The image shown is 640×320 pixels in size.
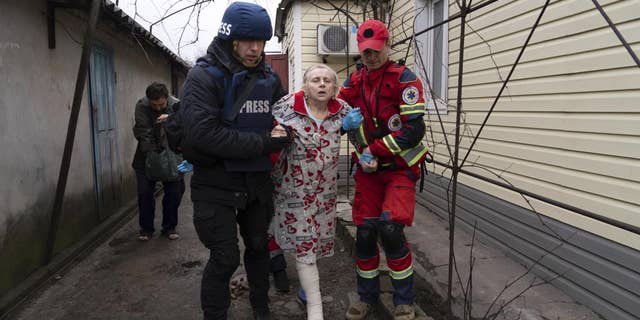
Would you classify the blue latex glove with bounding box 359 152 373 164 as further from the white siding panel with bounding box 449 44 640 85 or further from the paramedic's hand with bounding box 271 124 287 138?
the white siding panel with bounding box 449 44 640 85

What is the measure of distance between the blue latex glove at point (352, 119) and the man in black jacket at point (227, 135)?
419 mm

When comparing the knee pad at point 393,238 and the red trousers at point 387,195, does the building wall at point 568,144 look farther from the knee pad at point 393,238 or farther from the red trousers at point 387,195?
the knee pad at point 393,238

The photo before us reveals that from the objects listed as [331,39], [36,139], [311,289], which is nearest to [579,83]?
[311,289]

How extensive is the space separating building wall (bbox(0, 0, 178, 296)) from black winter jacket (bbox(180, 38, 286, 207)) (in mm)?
2099

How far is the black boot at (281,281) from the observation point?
3.87 metres

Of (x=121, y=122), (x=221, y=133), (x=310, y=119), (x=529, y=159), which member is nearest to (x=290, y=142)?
(x=310, y=119)

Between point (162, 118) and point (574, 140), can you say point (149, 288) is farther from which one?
point (574, 140)

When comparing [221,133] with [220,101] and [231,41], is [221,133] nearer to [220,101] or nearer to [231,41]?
[220,101]

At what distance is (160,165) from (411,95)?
323 centimetres

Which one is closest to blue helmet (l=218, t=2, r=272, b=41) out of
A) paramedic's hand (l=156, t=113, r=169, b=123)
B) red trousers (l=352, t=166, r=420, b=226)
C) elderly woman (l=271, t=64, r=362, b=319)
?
elderly woman (l=271, t=64, r=362, b=319)

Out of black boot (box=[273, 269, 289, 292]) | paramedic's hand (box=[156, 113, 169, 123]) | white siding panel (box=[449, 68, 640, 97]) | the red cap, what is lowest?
black boot (box=[273, 269, 289, 292])

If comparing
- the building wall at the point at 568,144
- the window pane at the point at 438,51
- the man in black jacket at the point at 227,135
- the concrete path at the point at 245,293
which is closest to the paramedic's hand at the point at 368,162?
the man in black jacket at the point at 227,135

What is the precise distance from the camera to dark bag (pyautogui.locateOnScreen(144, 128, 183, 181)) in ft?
16.5

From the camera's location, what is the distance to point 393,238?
9.60 ft
